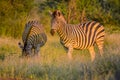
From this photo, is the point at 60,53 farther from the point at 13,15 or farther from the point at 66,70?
the point at 13,15

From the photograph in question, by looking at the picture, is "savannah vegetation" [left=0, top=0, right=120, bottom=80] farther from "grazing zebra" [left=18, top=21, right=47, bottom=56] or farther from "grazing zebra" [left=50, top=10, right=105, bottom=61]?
"grazing zebra" [left=18, top=21, right=47, bottom=56]

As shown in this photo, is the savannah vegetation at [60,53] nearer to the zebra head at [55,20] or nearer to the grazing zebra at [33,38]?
the grazing zebra at [33,38]

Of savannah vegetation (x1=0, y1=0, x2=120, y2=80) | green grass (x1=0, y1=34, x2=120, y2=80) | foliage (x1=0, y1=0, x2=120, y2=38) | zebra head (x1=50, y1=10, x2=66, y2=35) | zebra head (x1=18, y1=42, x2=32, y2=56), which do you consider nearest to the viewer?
green grass (x1=0, y1=34, x2=120, y2=80)

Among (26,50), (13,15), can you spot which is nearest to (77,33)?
(26,50)

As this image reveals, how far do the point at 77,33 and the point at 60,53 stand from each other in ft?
3.72

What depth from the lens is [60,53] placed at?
57.0ft

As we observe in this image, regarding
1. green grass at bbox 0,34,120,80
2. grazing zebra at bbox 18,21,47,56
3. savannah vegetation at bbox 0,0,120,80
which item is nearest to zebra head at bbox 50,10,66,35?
savannah vegetation at bbox 0,0,120,80

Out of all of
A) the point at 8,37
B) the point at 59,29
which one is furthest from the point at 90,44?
the point at 8,37

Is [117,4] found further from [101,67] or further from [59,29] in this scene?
[101,67]

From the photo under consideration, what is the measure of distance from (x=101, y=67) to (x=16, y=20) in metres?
16.4

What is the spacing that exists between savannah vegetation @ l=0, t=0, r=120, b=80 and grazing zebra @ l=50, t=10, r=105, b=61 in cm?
33

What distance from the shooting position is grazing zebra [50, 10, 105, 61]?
15758mm

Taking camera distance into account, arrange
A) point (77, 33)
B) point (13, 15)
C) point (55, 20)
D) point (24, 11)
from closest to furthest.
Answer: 1. point (55, 20)
2. point (77, 33)
3. point (13, 15)
4. point (24, 11)

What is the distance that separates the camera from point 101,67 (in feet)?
33.2
